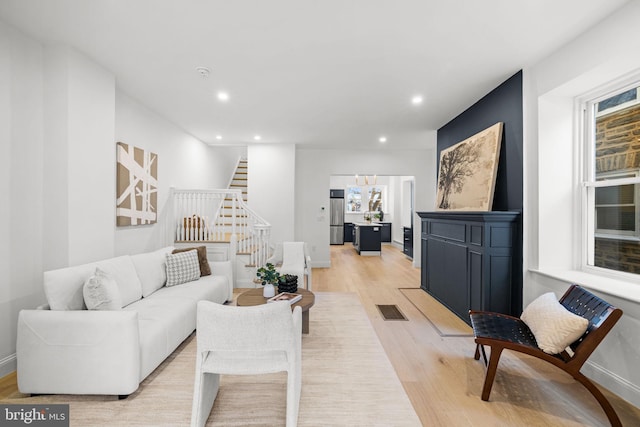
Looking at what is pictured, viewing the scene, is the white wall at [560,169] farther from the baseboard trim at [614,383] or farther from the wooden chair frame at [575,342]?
the wooden chair frame at [575,342]

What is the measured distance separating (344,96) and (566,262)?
3016 mm

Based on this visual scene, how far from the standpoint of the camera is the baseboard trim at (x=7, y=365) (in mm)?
2301

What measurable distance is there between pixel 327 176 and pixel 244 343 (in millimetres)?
5660

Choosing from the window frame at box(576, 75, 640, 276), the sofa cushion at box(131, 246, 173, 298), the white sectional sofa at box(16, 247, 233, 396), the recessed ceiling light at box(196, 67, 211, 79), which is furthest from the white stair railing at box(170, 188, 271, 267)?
the window frame at box(576, 75, 640, 276)

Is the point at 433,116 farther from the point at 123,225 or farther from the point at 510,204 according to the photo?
the point at 123,225

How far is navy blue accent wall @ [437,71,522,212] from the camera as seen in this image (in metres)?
3.07

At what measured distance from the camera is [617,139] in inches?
99.4

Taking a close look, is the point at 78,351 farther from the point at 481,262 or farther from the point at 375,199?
the point at 375,199

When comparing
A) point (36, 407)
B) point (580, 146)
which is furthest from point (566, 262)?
point (36, 407)

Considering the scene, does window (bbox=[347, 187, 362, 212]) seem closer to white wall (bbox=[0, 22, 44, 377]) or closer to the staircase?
the staircase

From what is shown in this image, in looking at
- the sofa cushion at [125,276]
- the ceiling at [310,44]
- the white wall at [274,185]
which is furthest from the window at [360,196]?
the sofa cushion at [125,276]

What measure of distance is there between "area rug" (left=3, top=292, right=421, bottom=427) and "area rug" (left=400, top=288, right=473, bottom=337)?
3.42 feet

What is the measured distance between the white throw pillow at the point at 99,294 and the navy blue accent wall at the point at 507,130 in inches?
154

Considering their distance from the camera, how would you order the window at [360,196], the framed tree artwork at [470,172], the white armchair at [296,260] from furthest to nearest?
1. the window at [360,196]
2. the white armchair at [296,260]
3. the framed tree artwork at [470,172]
